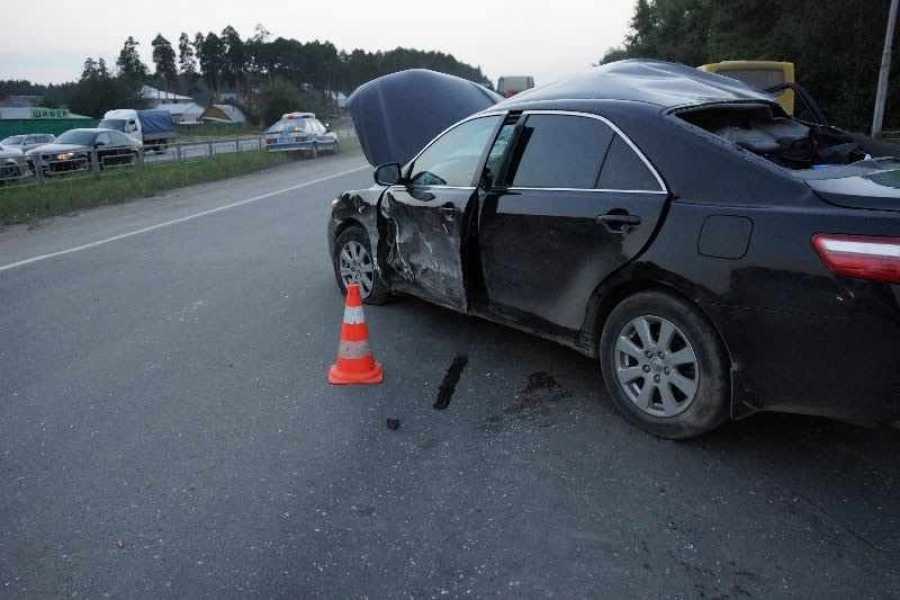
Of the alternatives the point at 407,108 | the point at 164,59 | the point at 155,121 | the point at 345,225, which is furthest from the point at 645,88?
the point at 164,59

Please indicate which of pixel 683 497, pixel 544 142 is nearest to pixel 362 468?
pixel 683 497

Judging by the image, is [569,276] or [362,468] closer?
[362,468]

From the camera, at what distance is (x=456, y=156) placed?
15.7 feet

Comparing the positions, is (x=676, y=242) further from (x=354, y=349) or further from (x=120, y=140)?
(x=120, y=140)

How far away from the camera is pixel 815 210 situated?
9.41 feet

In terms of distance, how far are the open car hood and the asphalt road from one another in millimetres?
4601

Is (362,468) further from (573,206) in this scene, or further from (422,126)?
(422,126)

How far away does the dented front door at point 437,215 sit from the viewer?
448 centimetres

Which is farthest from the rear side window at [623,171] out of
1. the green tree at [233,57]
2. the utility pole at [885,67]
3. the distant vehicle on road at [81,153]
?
the green tree at [233,57]

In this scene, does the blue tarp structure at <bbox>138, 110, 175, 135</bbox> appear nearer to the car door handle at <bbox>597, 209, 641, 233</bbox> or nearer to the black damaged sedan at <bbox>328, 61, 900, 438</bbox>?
the black damaged sedan at <bbox>328, 61, 900, 438</bbox>

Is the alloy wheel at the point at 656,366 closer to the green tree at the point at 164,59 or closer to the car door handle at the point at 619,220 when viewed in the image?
the car door handle at the point at 619,220

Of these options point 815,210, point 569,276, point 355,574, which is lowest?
point 355,574

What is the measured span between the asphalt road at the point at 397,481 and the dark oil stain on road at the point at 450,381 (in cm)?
6

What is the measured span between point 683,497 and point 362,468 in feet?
4.60
